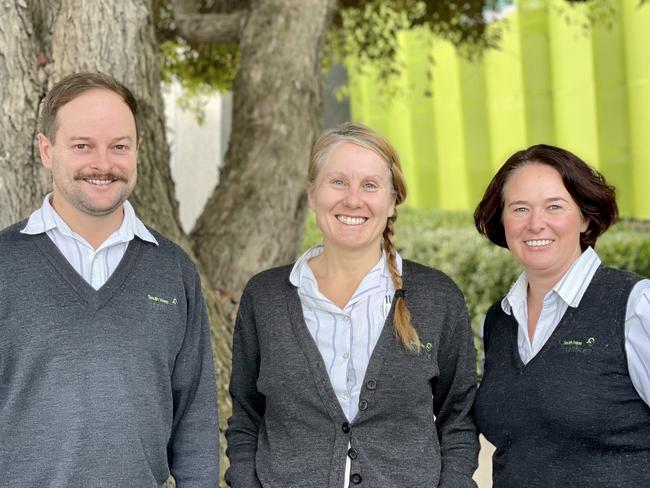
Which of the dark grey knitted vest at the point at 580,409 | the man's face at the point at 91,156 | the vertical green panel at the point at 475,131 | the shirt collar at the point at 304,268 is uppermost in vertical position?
the vertical green panel at the point at 475,131

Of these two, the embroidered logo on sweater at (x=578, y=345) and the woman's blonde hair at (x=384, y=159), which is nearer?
the embroidered logo on sweater at (x=578, y=345)

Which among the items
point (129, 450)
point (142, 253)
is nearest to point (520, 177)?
point (142, 253)

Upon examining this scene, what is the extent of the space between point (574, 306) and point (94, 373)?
130 cm

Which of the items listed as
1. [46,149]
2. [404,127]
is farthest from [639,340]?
[404,127]

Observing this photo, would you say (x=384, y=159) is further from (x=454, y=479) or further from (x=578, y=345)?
(x=454, y=479)

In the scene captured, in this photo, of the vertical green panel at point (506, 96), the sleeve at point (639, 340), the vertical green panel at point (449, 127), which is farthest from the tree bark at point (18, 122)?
the vertical green panel at point (449, 127)

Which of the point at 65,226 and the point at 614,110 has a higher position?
the point at 614,110

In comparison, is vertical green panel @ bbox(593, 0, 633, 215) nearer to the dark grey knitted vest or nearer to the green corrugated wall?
the green corrugated wall

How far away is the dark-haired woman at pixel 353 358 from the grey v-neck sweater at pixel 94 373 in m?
0.22

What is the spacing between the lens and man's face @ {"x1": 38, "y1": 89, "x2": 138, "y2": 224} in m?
2.67

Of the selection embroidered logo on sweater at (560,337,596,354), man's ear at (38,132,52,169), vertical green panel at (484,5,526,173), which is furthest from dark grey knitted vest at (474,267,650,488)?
vertical green panel at (484,5,526,173)

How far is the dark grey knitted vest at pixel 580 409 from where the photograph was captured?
2.67 metres

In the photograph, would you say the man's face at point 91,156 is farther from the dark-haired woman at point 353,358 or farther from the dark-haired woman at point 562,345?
the dark-haired woman at point 562,345

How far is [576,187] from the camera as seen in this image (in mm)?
2887
